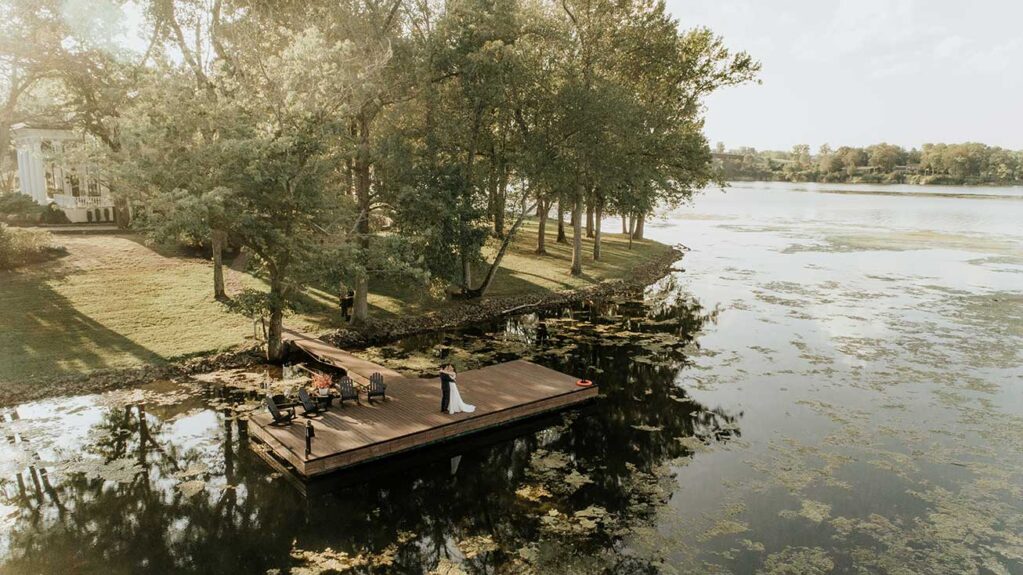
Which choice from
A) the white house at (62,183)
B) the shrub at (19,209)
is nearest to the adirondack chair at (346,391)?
the white house at (62,183)

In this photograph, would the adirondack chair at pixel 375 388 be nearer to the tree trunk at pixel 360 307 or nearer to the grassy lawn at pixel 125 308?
the grassy lawn at pixel 125 308

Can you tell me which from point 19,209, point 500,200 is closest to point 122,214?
point 19,209

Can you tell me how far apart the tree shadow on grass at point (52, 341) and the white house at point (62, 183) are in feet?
47.9

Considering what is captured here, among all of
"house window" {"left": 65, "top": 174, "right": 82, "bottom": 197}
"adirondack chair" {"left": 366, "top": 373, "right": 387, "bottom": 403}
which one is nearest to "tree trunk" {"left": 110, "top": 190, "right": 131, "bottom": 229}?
"house window" {"left": 65, "top": 174, "right": 82, "bottom": 197}

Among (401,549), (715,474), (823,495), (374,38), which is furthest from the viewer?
(374,38)

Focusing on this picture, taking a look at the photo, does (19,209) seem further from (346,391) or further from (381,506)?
(381,506)

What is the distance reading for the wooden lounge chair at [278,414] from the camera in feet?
55.2

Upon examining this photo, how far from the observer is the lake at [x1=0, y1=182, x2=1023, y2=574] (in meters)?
12.4

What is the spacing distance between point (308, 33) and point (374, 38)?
205 inches

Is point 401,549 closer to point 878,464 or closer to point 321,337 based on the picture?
point 878,464

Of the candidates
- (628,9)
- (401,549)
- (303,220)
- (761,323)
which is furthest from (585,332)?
(628,9)

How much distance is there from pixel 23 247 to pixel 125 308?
899 cm

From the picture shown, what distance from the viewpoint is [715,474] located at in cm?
1594

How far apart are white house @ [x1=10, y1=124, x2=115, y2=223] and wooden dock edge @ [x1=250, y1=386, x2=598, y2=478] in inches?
1260
